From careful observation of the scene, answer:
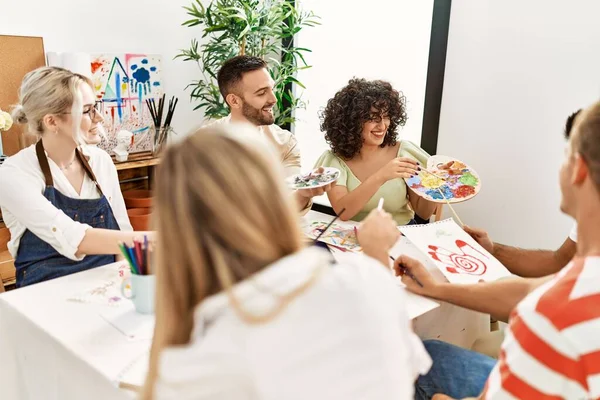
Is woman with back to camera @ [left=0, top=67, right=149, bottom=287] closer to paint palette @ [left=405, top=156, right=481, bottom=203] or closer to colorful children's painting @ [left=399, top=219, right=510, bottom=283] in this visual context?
colorful children's painting @ [left=399, top=219, right=510, bottom=283]

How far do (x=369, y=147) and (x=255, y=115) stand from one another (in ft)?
2.21

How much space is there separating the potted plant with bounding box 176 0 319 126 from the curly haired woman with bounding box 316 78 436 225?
93 cm

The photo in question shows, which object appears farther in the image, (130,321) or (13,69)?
(13,69)

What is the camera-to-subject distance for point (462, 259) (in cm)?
164

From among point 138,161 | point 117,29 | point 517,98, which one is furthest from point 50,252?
point 517,98

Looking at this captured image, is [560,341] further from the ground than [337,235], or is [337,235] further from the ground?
[560,341]

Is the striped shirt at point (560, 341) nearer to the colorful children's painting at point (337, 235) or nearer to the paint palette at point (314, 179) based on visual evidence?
the colorful children's painting at point (337, 235)

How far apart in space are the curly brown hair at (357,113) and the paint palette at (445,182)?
435mm

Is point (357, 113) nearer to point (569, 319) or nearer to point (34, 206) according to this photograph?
point (34, 206)

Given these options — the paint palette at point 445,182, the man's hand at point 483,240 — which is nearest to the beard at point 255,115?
the paint palette at point 445,182

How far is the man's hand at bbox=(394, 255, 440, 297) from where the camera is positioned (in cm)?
144

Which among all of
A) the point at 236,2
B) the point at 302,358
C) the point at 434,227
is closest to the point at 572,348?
the point at 302,358

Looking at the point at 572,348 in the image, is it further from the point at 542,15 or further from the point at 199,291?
the point at 542,15

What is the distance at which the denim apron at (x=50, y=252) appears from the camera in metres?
1.76
